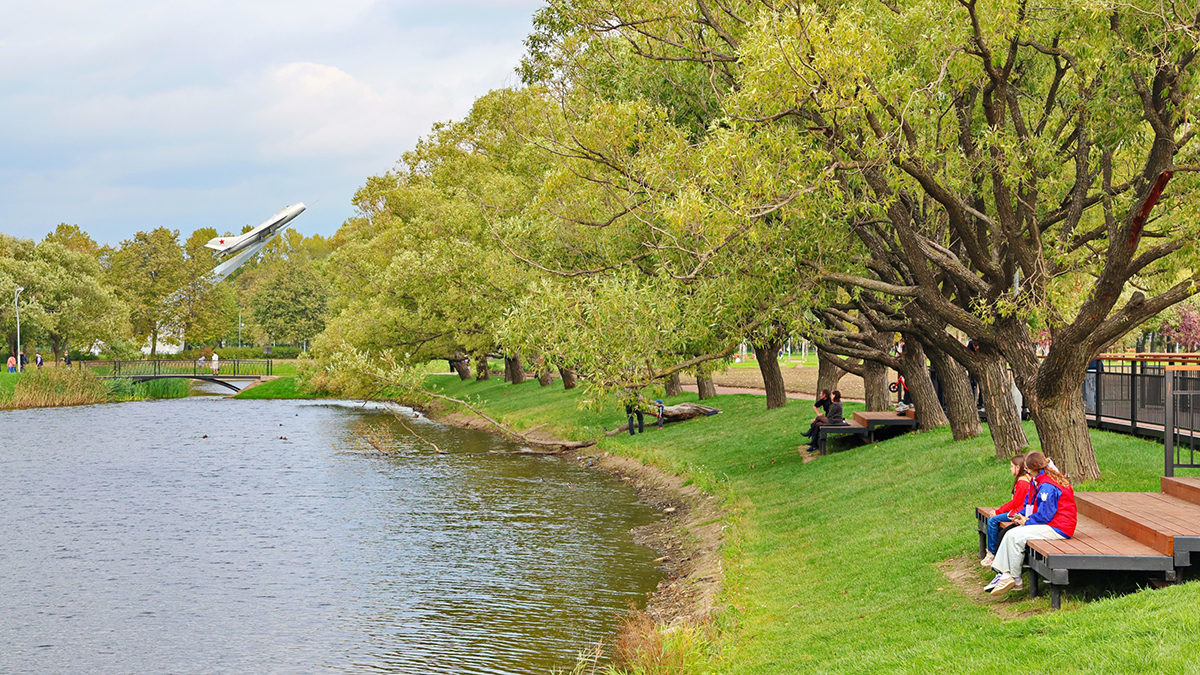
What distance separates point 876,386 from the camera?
82.0 feet

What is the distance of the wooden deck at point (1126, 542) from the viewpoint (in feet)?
26.6

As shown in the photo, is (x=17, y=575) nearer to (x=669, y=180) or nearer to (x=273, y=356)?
(x=669, y=180)

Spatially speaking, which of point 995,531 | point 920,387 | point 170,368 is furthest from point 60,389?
point 995,531

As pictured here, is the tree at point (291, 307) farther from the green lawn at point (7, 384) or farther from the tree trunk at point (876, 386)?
the tree trunk at point (876, 386)

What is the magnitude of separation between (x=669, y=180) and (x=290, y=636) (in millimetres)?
8280

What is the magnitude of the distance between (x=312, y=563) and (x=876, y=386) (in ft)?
48.9

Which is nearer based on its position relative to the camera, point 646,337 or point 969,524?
point 969,524

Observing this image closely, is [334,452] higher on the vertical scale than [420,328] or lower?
lower

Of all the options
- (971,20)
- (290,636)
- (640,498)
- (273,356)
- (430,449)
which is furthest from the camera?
(273,356)

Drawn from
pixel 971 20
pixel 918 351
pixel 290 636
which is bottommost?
pixel 290 636

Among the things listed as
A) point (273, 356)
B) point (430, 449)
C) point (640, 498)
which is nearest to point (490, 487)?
point (640, 498)

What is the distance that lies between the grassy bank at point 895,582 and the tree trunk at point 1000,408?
1.29 ft

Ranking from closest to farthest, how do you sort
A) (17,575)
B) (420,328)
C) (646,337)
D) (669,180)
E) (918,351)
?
1. (669,180)
2. (646,337)
3. (17,575)
4. (918,351)
5. (420,328)

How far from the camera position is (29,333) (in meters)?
72.6
